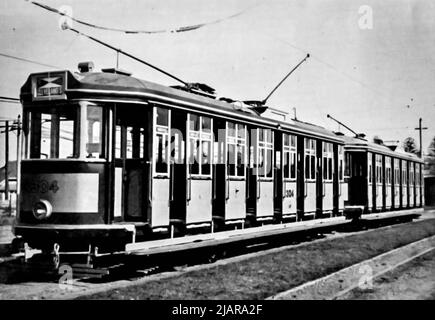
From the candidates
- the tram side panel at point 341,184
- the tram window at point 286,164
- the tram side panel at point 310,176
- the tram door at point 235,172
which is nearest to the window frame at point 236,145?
the tram door at point 235,172

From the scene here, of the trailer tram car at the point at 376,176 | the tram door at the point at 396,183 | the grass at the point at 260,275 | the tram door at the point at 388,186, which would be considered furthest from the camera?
the tram door at the point at 396,183

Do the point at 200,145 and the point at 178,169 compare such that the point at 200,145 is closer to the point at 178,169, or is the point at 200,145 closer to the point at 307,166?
the point at 178,169

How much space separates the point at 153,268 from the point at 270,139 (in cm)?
539

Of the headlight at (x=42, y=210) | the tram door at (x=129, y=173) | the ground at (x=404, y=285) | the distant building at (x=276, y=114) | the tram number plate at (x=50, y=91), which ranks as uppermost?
the distant building at (x=276, y=114)

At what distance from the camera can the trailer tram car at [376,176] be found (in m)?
20.7

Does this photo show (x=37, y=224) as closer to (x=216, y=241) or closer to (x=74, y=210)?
(x=74, y=210)

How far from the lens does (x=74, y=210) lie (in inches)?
330

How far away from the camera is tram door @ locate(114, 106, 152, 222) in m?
8.97

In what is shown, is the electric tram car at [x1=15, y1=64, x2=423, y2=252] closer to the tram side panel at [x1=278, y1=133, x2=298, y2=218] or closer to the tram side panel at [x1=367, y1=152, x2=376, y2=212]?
the tram side panel at [x1=278, y1=133, x2=298, y2=218]

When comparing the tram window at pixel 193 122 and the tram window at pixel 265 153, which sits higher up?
the tram window at pixel 193 122

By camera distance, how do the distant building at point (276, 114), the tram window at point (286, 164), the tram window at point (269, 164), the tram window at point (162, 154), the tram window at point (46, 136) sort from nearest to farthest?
the tram window at point (46, 136)
the tram window at point (162, 154)
the tram window at point (269, 164)
the distant building at point (276, 114)
the tram window at point (286, 164)

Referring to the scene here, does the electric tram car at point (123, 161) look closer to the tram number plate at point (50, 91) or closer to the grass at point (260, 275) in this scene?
the tram number plate at point (50, 91)

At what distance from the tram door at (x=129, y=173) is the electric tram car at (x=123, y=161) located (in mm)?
Answer: 17
